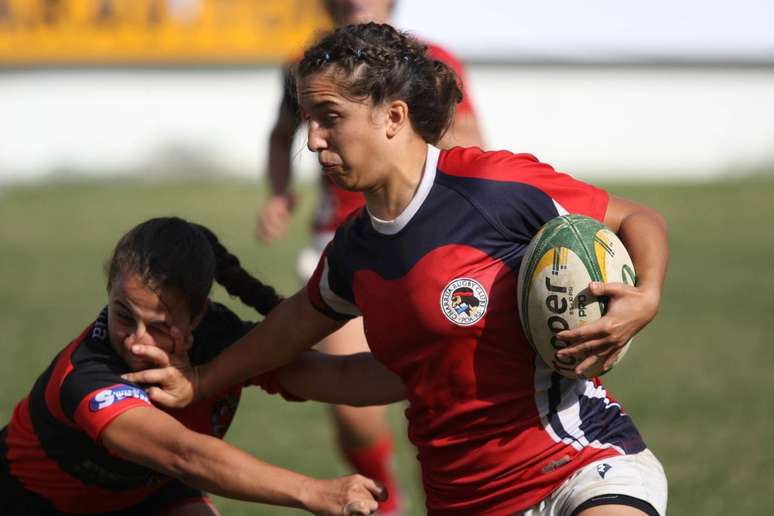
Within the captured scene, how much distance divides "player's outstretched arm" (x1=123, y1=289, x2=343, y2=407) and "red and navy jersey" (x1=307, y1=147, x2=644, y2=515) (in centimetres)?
22

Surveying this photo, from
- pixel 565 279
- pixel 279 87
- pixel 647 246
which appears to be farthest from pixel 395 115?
pixel 279 87

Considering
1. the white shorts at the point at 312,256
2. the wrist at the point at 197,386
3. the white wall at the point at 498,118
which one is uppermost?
the wrist at the point at 197,386

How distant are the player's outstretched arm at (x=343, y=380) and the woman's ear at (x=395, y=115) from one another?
0.82m

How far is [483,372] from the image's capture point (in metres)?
3.44

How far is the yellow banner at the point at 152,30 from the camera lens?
756 inches

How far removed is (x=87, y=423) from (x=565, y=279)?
4.53ft

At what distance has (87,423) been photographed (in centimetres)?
355

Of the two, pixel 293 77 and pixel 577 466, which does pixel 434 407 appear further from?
pixel 293 77

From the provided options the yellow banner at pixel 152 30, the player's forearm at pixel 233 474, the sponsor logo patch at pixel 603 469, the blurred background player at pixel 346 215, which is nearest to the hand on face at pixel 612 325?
the sponsor logo patch at pixel 603 469

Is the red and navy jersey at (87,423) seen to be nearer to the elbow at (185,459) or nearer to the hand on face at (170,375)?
the hand on face at (170,375)

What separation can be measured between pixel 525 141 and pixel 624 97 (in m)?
1.70

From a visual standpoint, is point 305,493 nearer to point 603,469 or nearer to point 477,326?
point 477,326

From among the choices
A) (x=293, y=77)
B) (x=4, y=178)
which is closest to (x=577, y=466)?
(x=293, y=77)

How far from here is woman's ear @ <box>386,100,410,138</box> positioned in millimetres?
3428
